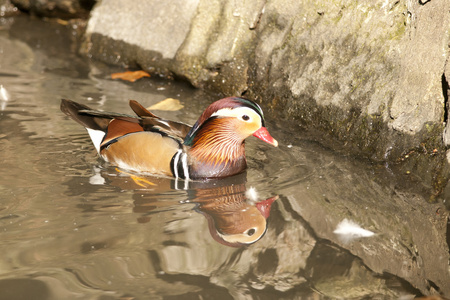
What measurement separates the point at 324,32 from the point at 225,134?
1460 mm

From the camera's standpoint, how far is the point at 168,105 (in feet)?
17.6

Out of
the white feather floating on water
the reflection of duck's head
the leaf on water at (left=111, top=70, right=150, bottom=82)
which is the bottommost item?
the leaf on water at (left=111, top=70, right=150, bottom=82)

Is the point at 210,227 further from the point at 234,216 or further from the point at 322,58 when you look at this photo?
the point at 322,58

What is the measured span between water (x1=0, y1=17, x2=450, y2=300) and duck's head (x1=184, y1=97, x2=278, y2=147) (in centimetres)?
30

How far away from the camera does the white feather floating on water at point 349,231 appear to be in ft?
10.4

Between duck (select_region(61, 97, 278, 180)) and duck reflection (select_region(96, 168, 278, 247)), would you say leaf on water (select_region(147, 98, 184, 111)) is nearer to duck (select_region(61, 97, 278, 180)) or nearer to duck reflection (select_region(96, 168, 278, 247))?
duck (select_region(61, 97, 278, 180))

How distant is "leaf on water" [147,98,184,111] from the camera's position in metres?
5.30

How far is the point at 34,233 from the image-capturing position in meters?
3.14

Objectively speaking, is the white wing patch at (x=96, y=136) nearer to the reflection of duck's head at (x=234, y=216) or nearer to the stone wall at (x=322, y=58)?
the reflection of duck's head at (x=234, y=216)

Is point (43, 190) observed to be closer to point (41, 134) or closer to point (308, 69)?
point (41, 134)

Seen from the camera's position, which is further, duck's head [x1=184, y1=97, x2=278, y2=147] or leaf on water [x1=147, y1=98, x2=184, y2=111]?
leaf on water [x1=147, y1=98, x2=184, y2=111]

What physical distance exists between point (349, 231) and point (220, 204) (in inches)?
33.0

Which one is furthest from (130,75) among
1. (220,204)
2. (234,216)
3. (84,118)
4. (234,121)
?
(234,216)

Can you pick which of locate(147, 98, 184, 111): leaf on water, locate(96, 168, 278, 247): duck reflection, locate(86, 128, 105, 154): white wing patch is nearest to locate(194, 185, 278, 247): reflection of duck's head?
locate(96, 168, 278, 247): duck reflection
